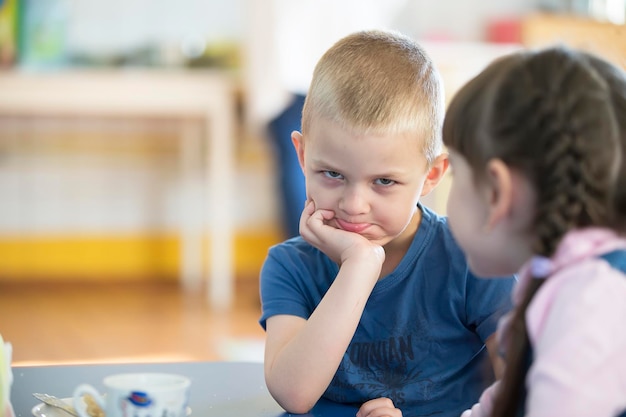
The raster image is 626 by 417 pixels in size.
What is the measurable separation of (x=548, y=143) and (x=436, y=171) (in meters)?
0.41

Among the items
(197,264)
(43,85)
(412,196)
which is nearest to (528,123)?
(412,196)

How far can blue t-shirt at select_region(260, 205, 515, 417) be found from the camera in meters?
1.05

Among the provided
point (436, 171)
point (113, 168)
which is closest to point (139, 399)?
point (436, 171)

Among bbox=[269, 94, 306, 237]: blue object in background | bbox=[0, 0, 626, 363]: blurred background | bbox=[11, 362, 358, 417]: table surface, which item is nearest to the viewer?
bbox=[11, 362, 358, 417]: table surface

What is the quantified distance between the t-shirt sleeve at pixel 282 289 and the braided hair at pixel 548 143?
363 millimetres

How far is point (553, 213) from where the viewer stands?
0.70 meters

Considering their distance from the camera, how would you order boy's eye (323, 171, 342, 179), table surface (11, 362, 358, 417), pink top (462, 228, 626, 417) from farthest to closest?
boy's eye (323, 171, 342, 179) → table surface (11, 362, 358, 417) → pink top (462, 228, 626, 417)

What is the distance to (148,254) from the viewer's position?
4.20 metres

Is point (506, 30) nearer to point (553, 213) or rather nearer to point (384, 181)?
point (384, 181)

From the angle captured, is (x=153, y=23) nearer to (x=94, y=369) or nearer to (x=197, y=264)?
(x=197, y=264)

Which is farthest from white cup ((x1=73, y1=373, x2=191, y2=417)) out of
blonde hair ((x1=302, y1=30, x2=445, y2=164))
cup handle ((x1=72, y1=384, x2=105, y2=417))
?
blonde hair ((x1=302, y1=30, x2=445, y2=164))

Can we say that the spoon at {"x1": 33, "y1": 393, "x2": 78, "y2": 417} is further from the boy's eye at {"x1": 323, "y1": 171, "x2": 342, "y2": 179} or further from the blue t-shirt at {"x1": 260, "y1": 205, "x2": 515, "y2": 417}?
the boy's eye at {"x1": 323, "y1": 171, "x2": 342, "y2": 179}

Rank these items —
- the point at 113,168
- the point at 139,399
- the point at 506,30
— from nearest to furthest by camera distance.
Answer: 1. the point at 139,399
2. the point at 113,168
3. the point at 506,30

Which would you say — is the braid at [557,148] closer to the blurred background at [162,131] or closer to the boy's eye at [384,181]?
the boy's eye at [384,181]
